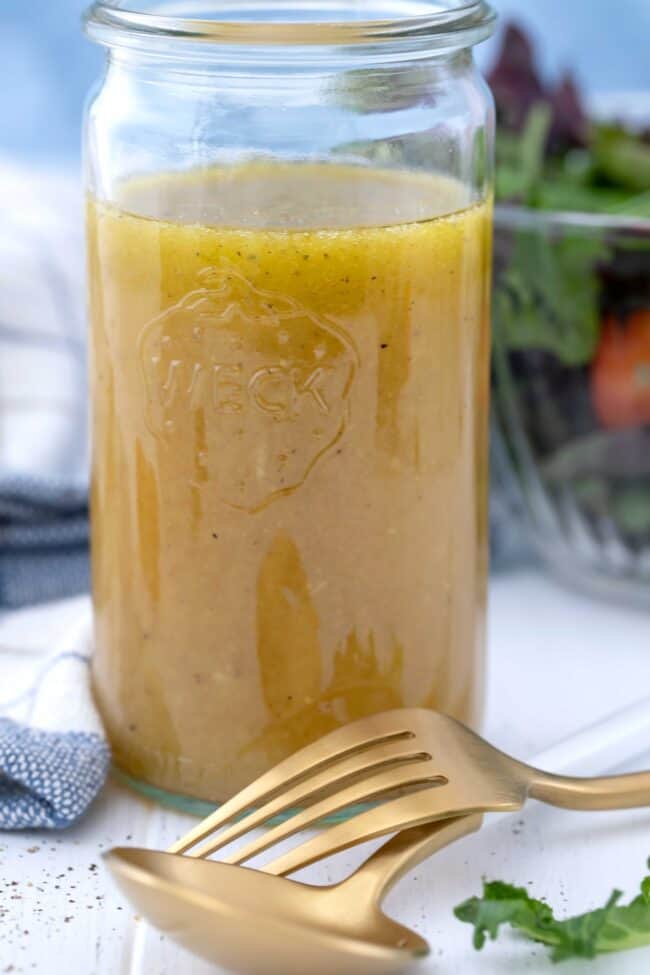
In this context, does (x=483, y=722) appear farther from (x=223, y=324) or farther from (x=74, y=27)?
(x=74, y=27)

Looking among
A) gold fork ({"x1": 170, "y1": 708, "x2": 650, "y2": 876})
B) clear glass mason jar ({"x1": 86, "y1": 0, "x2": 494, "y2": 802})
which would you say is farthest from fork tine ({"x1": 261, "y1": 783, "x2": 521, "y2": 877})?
clear glass mason jar ({"x1": 86, "y1": 0, "x2": 494, "y2": 802})

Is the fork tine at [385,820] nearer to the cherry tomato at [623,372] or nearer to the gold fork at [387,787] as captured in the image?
the gold fork at [387,787]

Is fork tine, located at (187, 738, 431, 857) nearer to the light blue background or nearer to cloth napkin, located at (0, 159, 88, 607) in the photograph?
cloth napkin, located at (0, 159, 88, 607)

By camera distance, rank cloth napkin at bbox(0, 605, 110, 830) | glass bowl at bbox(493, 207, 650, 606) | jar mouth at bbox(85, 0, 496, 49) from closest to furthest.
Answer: jar mouth at bbox(85, 0, 496, 49) < cloth napkin at bbox(0, 605, 110, 830) < glass bowl at bbox(493, 207, 650, 606)

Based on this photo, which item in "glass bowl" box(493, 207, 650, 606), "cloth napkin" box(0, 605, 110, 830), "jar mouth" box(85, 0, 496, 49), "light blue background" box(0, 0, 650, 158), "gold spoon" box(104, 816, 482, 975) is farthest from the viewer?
"light blue background" box(0, 0, 650, 158)

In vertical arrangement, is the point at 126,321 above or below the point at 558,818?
above

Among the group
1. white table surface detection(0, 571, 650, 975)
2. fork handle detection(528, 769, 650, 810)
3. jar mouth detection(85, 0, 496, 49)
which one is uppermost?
jar mouth detection(85, 0, 496, 49)

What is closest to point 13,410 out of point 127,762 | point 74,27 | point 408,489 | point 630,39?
point 127,762
